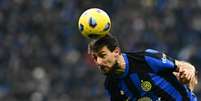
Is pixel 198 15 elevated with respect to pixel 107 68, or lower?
elevated

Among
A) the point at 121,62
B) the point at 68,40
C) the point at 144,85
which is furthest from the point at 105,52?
the point at 68,40

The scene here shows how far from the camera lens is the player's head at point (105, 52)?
6.52m

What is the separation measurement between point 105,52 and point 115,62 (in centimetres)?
13

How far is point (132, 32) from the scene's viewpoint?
1409cm

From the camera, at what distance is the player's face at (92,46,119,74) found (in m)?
6.51

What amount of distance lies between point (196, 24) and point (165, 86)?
7565 mm

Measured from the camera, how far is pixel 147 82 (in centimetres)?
677

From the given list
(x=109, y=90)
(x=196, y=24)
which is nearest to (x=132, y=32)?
(x=196, y=24)

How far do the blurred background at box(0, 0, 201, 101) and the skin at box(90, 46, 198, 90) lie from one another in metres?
6.81

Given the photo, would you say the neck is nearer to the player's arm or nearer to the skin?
the skin

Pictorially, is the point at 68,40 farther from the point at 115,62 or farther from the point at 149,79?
the point at 115,62

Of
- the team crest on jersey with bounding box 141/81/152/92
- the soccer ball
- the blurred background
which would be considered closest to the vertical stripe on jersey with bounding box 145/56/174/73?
the team crest on jersey with bounding box 141/81/152/92

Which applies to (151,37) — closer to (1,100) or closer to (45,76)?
(45,76)

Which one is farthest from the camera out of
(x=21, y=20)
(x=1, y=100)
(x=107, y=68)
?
(x=21, y=20)
